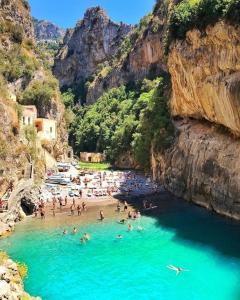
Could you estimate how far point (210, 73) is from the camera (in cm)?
3919

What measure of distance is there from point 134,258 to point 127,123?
49.5 meters

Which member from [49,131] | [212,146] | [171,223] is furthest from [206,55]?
[49,131]

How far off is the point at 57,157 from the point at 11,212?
34.4 metres

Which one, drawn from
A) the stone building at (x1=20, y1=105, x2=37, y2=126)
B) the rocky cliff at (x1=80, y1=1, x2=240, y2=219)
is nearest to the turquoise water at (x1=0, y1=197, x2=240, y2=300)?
the rocky cliff at (x1=80, y1=1, x2=240, y2=219)

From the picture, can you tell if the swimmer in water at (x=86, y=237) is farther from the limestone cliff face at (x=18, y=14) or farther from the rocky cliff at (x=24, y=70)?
the limestone cliff face at (x=18, y=14)

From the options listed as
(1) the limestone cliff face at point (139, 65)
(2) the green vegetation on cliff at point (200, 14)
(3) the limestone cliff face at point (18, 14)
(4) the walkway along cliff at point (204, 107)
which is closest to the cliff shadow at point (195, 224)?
(4) the walkway along cliff at point (204, 107)

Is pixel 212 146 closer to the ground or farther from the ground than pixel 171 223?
farther from the ground

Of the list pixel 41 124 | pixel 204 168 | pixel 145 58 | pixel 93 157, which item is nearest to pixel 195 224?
pixel 204 168

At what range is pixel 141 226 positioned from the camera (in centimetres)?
3534

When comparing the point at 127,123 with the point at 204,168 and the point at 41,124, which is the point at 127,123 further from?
the point at 204,168

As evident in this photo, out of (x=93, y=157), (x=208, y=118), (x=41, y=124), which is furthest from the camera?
(x=93, y=157)

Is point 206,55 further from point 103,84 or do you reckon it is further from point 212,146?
point 103,84

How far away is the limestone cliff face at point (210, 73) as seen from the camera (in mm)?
34938

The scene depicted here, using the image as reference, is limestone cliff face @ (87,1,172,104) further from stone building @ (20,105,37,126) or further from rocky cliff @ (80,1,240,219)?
rocky cliff @ (80,1,240,219)
